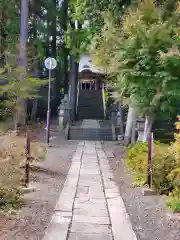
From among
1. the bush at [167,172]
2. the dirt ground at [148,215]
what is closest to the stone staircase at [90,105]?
the bush at [167,172]

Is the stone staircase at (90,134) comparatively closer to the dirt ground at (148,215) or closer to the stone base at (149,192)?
the dirt ground at (148,215)

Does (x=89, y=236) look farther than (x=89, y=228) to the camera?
No

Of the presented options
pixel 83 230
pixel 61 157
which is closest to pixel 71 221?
pixel 83 230

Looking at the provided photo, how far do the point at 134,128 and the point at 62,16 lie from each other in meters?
13.5

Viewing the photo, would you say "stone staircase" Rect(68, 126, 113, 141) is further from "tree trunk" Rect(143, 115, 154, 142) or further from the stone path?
"tree trunk" Rect(143, 115, 154, 142)

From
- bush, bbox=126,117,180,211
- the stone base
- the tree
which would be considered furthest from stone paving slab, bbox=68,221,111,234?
the tree

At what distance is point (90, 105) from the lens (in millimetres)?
31438

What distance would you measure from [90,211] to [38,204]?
0.92m

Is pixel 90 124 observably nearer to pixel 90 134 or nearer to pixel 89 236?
pixel 90 134

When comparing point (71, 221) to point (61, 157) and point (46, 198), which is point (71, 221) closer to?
point (46, 198)

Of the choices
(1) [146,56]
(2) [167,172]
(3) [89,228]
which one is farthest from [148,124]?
(3) [89,228]

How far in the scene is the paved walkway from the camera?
448 cm

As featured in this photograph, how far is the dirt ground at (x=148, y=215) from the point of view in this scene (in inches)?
180

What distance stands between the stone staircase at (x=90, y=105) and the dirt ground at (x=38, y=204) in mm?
18582
